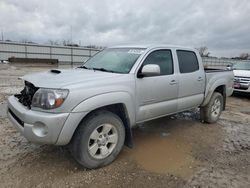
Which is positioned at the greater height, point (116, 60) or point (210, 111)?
point (116, 60)

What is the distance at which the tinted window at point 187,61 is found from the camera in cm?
438

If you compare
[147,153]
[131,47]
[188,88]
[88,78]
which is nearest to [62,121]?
[88,78]

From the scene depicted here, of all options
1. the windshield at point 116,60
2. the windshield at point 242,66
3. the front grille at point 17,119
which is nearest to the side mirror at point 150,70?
the windshield at point 116,60

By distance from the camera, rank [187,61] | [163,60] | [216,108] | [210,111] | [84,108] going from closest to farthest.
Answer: [84,108] < [163,60] < [187,61] < [210,111] < [216,108]

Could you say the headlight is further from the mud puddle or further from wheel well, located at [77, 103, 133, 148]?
the mud puddle

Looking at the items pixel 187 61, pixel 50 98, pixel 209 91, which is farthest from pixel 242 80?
pixel 50 98

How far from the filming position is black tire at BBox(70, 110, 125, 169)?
9.33ft

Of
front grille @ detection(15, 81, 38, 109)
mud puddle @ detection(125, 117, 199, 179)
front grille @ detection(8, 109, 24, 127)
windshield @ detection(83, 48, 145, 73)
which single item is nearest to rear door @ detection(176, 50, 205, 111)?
mud puddle @ detection(125, 117, 199, 179)

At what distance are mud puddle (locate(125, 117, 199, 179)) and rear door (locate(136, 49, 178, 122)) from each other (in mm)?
621

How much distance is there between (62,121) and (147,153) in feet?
5.72

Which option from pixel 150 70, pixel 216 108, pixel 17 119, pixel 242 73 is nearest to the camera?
pixel 17 119

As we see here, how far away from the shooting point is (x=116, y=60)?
3.86 metres

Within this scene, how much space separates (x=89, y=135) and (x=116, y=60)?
1.56m

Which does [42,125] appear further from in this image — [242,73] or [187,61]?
[242,73]
